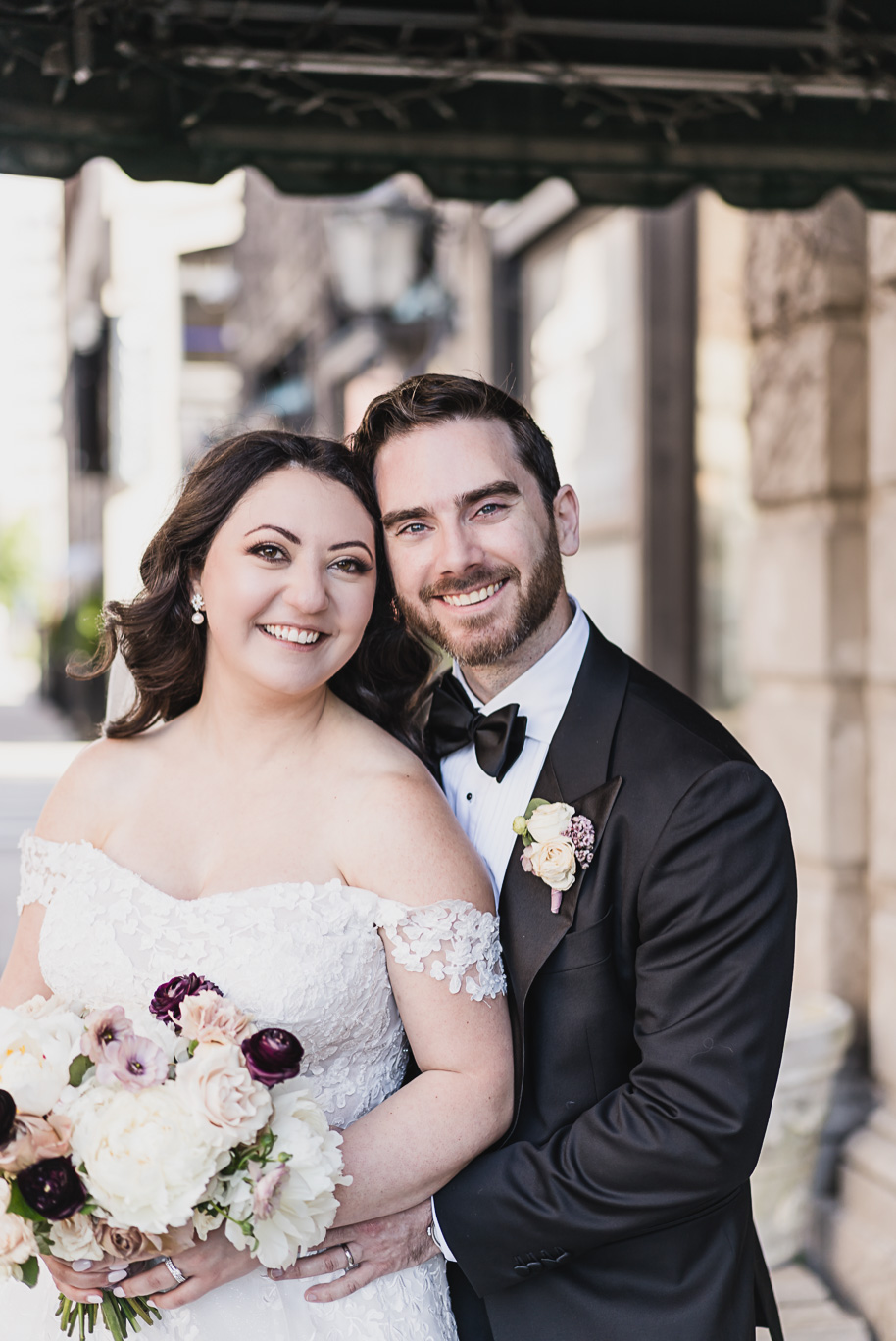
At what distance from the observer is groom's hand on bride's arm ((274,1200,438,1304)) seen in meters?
2.15

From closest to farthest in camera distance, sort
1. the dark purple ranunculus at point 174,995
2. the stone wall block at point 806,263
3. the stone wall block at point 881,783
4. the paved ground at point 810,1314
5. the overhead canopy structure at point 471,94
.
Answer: the dark purple ranunculus at point 174,995, the overhead canopy structure at point 471,94, the paved ground at point 810,1314, the stone wall block at point 881,783, the stone wall block at point 806,263

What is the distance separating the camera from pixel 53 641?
72.2 ft

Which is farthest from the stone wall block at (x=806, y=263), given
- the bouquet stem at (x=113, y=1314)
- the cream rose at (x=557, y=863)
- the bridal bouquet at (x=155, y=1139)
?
the bouquet stem at (x=113, y=1314)

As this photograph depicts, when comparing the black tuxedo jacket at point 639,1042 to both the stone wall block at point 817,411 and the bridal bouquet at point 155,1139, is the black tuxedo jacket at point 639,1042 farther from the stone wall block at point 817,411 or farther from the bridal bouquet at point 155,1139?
the stone wall block at point 817,411

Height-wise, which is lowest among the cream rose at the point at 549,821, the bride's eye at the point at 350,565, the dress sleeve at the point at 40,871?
the dress sleeve at the point at 40,871

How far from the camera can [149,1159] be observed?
66.7 inches

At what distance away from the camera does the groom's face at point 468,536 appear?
2344mm

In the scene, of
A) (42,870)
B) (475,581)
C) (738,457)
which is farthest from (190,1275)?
(738,457)

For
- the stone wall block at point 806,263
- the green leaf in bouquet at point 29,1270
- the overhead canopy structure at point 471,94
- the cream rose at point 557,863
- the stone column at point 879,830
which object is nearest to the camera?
the green leaf in bouquet at point 29,1270

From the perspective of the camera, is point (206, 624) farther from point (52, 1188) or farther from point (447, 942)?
point (52, 1188)

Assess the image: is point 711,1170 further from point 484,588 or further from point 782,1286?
point 782,1286

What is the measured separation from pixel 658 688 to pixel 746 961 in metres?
0.53

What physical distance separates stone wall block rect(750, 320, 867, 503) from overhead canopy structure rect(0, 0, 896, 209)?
110 cm

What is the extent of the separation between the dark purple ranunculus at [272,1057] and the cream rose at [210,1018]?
3 cm
